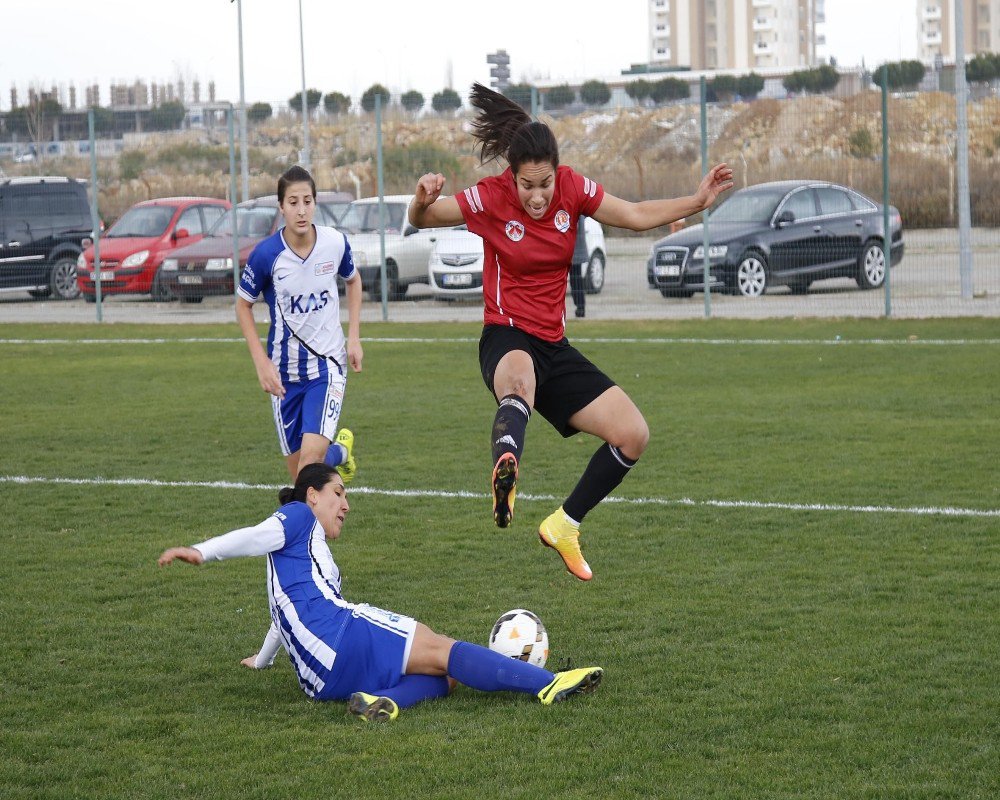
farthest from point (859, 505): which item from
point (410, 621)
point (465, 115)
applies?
point (465, 115)

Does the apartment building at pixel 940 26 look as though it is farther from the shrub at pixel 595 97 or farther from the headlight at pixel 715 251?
the headlight at pixel 715 251

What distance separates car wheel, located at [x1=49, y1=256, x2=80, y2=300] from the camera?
24.7 metres

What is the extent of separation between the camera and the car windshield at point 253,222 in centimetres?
2389

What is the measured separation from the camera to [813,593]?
21.5 ft

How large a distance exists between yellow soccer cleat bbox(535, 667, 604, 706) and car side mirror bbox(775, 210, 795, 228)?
611 inches

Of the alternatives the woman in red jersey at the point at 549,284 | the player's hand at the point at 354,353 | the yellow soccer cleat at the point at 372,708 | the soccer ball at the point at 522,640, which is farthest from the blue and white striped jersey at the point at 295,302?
the yellow soccer cleat at the point at 372,708

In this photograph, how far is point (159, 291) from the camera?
23.7 metres

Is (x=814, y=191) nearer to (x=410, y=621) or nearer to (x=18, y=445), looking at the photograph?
(x=18, y=445)

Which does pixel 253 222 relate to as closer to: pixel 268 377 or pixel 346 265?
pixel 346 265

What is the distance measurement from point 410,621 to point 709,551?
268 centimetres

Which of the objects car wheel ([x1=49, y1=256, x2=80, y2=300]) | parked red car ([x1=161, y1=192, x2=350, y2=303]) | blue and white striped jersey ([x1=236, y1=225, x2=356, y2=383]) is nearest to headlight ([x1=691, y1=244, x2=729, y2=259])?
parked red car ([x1=161, y1=192, x2=350, y2=303])

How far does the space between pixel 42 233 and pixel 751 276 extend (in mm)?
12433

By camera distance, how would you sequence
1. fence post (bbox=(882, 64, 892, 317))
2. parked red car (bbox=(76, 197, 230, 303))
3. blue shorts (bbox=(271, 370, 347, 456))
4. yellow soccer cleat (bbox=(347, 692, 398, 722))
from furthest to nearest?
parked red car (bbox=(76, 197, 230, 303)) → fence post (bbox=(882, 64, 892, 317)) → blue shorts (bbox=(271, 370, 347, 456)) → yellow soccer cleat (bbox=(347, 692, 398, 722))

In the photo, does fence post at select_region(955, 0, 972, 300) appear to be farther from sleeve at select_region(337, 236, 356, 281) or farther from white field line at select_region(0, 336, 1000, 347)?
sleeve at select_region(337, 236, 356, 281)
